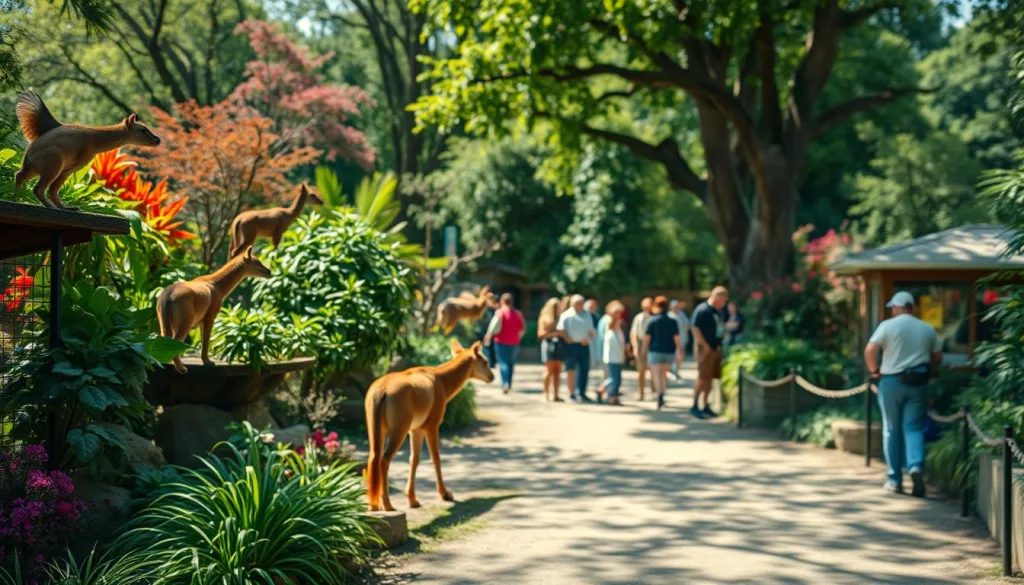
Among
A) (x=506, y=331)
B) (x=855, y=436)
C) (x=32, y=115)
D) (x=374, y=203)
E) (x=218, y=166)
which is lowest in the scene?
(x=855, y=436)

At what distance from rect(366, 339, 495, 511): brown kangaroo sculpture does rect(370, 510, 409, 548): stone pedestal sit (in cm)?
31

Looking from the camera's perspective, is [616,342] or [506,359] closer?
[616,342]

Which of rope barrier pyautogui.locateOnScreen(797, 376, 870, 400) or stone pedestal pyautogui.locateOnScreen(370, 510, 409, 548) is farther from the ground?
rope barrier pyautogui.locateOnScreen(797, 376, 870, 400)

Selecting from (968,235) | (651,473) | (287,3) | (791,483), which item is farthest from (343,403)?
(287,3)

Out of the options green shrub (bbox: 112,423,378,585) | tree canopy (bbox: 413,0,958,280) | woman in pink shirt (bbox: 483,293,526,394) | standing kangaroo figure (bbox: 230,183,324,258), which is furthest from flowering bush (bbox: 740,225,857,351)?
green shrub (bbox: 112,423,378,585)

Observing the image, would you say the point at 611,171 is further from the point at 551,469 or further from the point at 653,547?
the point at 653,547

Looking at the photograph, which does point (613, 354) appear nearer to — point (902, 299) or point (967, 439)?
point (902, 299)

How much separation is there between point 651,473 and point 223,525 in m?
6.43

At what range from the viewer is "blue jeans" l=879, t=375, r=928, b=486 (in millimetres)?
10648

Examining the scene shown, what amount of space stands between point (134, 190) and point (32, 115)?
4182mm

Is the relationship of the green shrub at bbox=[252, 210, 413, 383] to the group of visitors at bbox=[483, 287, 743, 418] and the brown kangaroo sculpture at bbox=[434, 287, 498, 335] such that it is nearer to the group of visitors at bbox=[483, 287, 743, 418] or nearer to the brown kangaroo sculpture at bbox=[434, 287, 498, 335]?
the group of visitors at bbox=[483, 287, 743, 418]

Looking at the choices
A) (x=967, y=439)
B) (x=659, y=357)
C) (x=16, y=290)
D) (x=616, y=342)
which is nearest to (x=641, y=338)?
(x=616, y=342)

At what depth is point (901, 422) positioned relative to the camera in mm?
10930

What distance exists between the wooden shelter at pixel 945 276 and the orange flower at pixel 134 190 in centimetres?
924
